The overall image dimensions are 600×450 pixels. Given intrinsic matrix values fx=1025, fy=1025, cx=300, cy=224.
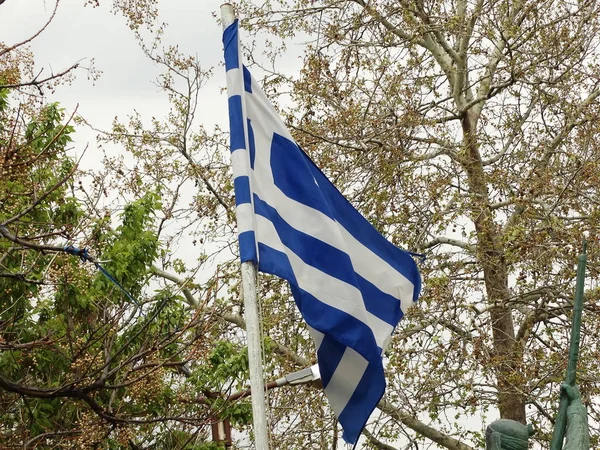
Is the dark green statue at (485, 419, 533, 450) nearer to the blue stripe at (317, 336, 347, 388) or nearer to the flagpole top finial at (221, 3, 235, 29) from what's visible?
the blue stripe at (317, 336, 347, 388)

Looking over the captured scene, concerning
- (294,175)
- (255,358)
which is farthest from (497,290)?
(255,358)

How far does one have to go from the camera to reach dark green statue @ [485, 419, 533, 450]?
Result: 532 cm

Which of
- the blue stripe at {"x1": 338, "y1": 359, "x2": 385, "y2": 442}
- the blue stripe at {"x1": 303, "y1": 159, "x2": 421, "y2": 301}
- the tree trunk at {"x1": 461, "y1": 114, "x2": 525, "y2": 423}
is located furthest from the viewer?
the tree trunk at {"x1": 461, "y1": 114, "x2": 525, "y2": 423}

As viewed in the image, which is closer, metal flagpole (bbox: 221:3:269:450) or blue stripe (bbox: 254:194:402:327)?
metal flagpole (bbox: 221:3:269:450)

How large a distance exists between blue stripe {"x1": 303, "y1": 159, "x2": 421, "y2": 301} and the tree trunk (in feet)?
21.5

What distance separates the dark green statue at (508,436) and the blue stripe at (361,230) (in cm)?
167

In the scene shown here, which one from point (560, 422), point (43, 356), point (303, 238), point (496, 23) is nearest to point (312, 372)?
point (303, 238)

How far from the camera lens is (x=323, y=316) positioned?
19.1 feet

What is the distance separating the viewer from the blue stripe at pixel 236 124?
573 cm

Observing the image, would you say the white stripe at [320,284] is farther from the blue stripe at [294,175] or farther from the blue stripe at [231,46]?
the blue stripe at [231,46]

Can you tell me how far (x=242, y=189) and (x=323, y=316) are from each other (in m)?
A: 0.87

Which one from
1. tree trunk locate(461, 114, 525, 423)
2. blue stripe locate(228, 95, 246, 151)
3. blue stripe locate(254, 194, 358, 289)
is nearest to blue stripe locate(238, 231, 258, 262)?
blue stripe locate(254, 194, 358, 289)

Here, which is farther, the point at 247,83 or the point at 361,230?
the point at 361,230

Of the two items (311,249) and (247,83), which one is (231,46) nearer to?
(247,83)
